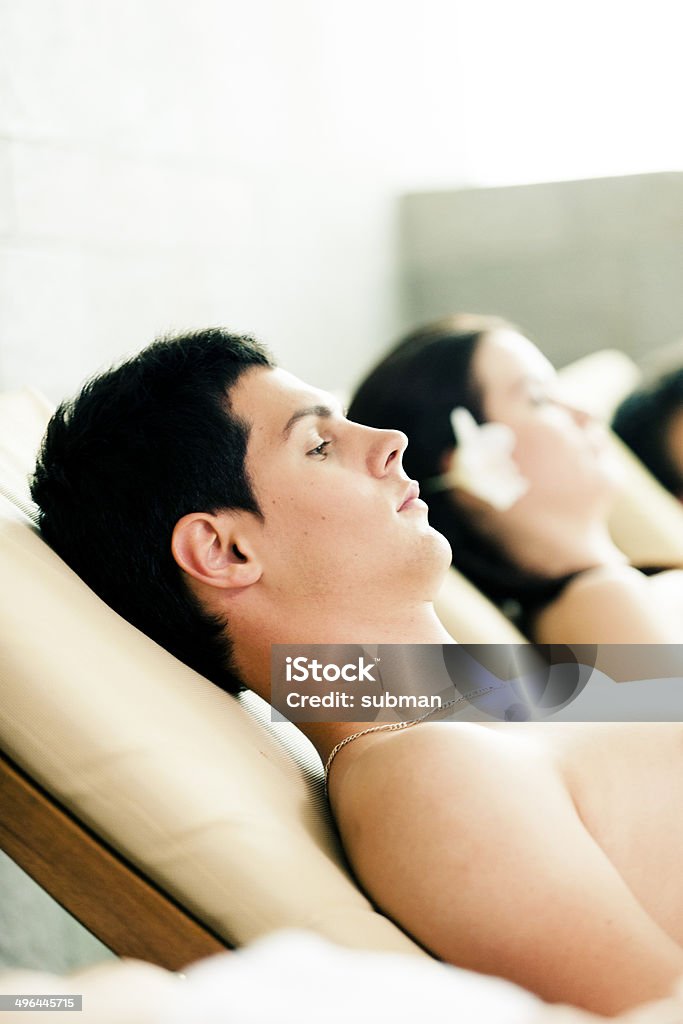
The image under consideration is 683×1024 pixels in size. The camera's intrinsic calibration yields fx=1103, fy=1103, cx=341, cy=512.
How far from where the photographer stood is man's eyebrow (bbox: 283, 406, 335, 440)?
89 centimetres

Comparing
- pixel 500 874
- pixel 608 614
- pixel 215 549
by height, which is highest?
pixel 215 549

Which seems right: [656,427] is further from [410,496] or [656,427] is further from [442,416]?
[410,496]

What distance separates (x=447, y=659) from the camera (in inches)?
33.6

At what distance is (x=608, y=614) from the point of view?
1.28 metres

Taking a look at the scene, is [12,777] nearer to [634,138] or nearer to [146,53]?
[146,53]

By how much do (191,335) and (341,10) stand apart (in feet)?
5.91

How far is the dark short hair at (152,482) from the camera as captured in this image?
865 millimetres

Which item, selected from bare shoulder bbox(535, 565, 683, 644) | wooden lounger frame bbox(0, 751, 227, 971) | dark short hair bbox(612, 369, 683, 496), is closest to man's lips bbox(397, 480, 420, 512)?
wooden lounger frame bbox(0, 751, 227, 971)

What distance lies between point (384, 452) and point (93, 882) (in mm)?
389

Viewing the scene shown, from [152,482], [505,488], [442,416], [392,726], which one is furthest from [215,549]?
[505,488]

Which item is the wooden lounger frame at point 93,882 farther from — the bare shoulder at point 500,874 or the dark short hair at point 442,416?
the dark short hair at point 442,416

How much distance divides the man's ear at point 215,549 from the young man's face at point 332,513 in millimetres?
14

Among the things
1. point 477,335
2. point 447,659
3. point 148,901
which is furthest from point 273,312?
point 148,901

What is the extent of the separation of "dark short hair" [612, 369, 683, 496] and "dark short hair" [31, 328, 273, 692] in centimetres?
118
